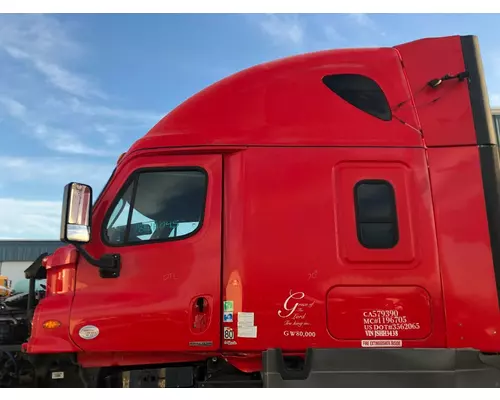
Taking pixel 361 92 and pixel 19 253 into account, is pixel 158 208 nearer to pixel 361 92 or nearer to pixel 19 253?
pixel 361 92

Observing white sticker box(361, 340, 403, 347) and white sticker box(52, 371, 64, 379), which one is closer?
white sticker box(361, 340, 403, 347)

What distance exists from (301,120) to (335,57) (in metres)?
0.68

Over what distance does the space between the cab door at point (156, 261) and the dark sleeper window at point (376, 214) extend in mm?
1084

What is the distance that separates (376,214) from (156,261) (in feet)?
5.60

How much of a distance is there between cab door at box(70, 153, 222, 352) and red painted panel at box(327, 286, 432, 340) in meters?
0.88

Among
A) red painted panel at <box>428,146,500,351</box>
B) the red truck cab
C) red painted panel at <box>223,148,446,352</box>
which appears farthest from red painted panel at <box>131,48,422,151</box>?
red painted panel at <box>428,146,500,351</box>

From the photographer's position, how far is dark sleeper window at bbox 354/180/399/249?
3.43m

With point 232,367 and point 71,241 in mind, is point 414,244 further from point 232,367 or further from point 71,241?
point 71,241

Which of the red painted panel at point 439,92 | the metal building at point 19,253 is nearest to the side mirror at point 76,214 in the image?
the red painted panel at point 439,92

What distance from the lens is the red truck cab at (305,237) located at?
10.8ft

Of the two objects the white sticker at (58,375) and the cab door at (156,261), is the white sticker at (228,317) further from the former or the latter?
the white sticker at (58,375)

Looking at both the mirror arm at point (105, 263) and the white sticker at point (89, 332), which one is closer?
the white sticker at point (89, 332)

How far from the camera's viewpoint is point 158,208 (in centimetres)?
373

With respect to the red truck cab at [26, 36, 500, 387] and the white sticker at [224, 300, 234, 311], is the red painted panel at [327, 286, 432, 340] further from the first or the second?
the white sticker at [224, 300, 234, 311]
